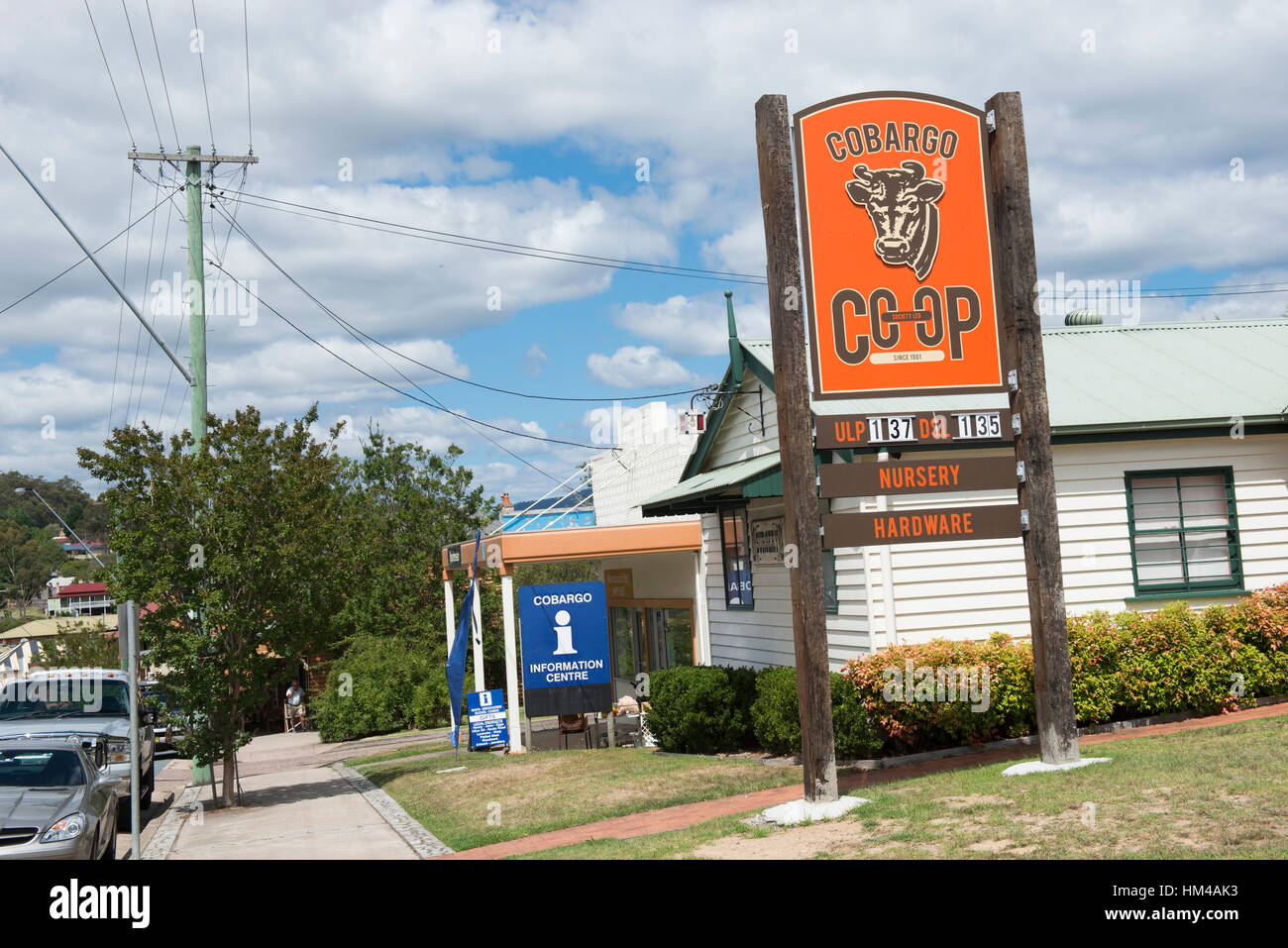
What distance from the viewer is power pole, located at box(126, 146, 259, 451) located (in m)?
18.1

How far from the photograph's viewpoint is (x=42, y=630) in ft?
184

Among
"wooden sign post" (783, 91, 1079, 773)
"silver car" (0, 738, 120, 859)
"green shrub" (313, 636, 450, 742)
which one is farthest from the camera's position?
"green shrub" (313, 636, 450, 742)

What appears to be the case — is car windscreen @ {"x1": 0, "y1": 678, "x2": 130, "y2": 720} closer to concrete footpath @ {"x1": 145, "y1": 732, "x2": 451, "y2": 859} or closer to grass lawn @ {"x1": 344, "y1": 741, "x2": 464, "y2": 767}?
concrete footpath @ {"x1": 145, "y1": 732, "x2": 451, "y2": 859}

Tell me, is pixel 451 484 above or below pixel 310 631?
above

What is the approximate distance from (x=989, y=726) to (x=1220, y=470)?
5.25m

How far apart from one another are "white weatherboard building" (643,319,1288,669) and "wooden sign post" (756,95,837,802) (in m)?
3.05

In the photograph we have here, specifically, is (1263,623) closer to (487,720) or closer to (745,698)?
(745,698)

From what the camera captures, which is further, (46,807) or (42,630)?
(42,630)

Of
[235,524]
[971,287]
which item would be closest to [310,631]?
[235,524]

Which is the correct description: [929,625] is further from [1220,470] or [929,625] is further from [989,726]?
[1220,470]

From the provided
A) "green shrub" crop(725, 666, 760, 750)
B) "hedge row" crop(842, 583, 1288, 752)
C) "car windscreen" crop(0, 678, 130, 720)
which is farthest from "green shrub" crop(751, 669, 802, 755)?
"car windscreen" crop(0, 678, 130, 720)

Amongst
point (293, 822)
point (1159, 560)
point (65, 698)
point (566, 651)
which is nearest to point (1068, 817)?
point (1159, 560)

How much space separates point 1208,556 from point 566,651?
9.83 m

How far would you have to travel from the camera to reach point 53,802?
10461 mm
